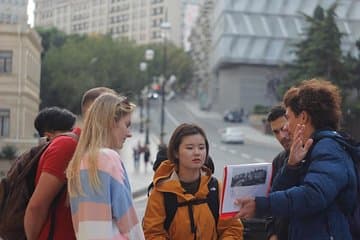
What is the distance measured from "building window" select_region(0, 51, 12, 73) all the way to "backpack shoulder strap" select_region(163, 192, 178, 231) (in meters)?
39.8

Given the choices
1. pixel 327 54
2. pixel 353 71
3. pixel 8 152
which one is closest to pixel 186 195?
pixel 8 152

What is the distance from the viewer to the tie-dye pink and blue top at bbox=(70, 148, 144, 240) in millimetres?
4070

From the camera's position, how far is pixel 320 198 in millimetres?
3848

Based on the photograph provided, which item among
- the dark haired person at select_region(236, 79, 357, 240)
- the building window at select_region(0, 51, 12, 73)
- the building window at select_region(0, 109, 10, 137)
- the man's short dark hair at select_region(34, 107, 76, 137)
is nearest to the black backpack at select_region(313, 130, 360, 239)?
the dark haired person at select_region(236, 79, 357, 240)

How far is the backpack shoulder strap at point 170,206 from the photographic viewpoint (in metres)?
4.89

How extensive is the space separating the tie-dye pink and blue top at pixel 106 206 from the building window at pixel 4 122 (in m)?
38.7

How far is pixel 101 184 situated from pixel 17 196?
86 cm

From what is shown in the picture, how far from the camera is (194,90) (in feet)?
418

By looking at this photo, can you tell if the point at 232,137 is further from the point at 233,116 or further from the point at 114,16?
the point at 114,16

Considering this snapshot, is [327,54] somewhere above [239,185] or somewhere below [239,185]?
above

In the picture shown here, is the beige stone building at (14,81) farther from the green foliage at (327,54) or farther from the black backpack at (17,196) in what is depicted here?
the black backpack at (17,196)

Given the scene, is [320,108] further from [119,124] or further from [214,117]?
[214,117]

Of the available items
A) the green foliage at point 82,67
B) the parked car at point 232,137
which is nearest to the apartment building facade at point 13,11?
the green foliage at point 82,67

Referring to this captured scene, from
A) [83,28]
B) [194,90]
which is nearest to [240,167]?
[83,28]
